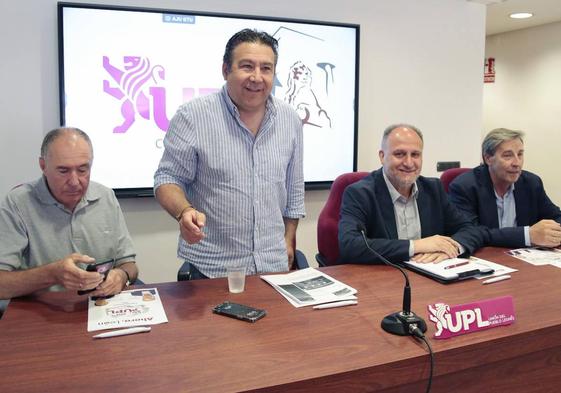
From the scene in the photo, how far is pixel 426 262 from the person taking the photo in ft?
6.42

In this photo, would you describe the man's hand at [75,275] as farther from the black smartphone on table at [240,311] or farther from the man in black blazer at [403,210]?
the man in black blazer at [403,210]

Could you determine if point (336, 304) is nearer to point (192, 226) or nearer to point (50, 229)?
point (192, 226)

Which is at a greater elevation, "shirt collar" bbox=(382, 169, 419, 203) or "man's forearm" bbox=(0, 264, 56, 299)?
"shirt collar" bbox=(382, 169, 419, 203)

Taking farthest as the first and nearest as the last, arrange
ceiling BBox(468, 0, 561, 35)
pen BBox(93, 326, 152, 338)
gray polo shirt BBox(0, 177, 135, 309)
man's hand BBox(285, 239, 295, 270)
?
ceiling BBox(468, 0, 561, 35) < man's hand BBox(285, 239, 295, 270) < gray polo shirt BBox(0, 177, 135, 309) < pen BBox(93, 326, 152, 338)

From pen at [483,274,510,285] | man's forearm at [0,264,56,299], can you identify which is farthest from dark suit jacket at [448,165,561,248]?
man's forearm at [0,264,56,299]

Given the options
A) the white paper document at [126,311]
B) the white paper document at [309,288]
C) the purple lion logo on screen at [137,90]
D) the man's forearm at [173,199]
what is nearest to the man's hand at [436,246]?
the white paper document at [309,288]

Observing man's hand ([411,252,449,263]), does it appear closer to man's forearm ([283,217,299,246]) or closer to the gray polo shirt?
man's forearm ([283,217,299,246])

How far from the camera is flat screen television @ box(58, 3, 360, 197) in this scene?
115 inches

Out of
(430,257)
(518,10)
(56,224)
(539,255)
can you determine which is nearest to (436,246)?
(430,257)

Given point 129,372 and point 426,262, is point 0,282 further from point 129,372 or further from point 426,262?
point 426,262

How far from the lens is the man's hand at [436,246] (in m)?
2.02

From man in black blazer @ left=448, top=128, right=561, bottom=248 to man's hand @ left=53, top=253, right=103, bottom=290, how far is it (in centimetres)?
188

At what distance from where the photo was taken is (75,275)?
1457mm

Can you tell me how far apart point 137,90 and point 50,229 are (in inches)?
59.6
